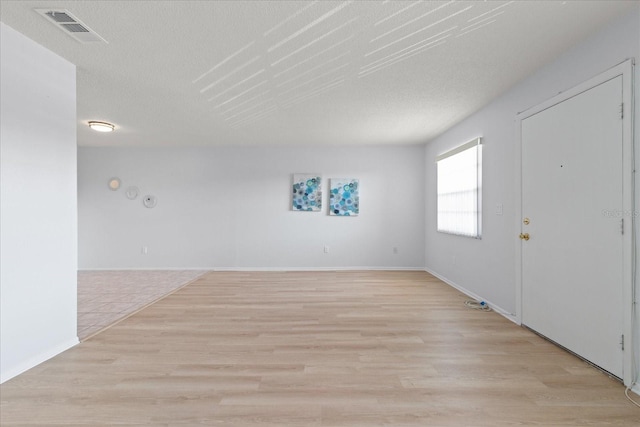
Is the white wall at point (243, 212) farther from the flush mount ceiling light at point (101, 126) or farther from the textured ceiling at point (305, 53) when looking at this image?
the textured ceiling at point (305, 53)

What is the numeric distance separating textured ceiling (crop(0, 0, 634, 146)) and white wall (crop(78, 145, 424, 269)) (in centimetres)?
196

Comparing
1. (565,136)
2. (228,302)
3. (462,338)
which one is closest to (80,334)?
(228,302)

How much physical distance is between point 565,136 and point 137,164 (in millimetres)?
7040

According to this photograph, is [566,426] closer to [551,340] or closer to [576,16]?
[551,340]

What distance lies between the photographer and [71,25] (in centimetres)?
220

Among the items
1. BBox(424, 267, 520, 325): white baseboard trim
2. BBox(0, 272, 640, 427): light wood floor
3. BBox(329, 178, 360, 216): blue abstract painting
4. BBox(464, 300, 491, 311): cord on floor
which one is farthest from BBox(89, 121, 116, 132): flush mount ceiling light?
BBox(424, 267, 520, 325): white baseboard trim

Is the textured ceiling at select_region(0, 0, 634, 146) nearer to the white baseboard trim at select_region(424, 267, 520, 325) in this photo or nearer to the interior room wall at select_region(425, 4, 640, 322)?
the interior room wall at select_region(425, 4, 640, 322)

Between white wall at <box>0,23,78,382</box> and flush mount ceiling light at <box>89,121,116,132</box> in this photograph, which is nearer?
white wall at <box>0,23,78,382</box>

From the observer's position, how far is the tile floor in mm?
3330

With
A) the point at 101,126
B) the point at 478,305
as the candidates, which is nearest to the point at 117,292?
the point at 101,126

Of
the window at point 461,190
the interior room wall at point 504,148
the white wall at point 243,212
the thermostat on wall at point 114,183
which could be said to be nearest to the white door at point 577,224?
the interior room wall at point 504,148

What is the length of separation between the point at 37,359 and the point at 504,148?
485 cm

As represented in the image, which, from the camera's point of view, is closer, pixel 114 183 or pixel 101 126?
pixel 101 126

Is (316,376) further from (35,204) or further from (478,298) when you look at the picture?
(478,298)
